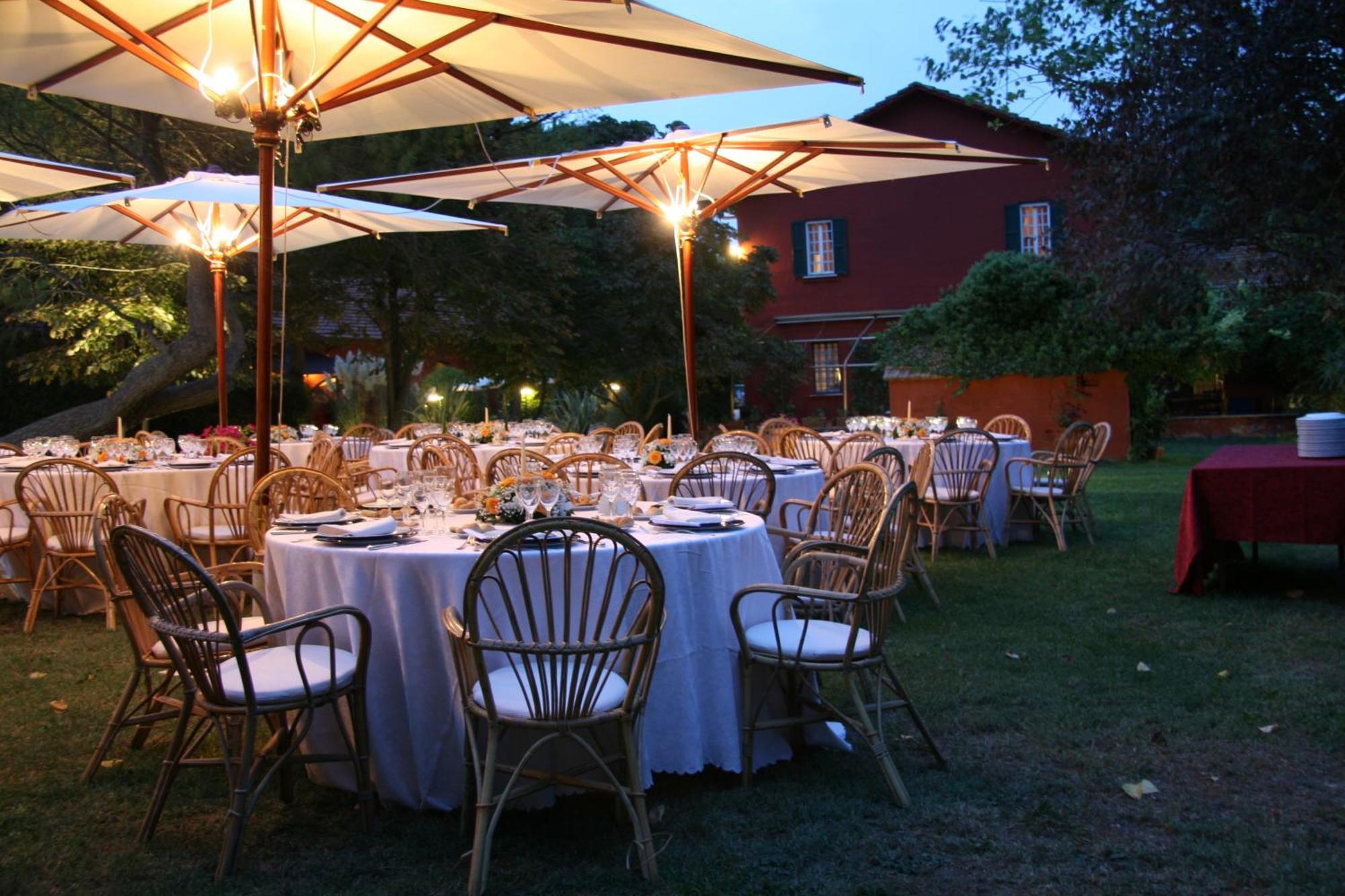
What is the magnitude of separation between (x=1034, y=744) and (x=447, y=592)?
216 centimetres

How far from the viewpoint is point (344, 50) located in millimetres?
4293

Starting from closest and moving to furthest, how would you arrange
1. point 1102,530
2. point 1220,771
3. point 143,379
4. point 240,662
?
point 240,662 < point 1220,771 < point 1102,530 < point 143,379

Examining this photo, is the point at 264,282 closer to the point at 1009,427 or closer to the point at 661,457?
the point at 661,457

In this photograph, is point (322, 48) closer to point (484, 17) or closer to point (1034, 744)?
point (484, 17)

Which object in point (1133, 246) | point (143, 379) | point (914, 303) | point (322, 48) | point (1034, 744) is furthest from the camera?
point (914, 303)

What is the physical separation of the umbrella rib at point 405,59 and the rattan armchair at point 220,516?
214 cm

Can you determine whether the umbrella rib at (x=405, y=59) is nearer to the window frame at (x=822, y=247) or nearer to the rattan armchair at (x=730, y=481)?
the rattan armchair at (x=730, y=481)

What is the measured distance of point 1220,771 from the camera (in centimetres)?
362

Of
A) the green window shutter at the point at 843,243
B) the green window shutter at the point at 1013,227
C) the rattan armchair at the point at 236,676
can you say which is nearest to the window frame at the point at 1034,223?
the green window shutter at the point at 1013,227

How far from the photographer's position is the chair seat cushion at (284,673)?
309 centimetres

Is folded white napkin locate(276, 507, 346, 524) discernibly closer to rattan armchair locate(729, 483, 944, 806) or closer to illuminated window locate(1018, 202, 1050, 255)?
rattan armchair locate(729, 483, 944, 806)

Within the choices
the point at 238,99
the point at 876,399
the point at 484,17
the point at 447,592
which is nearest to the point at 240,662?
the point at 447,592

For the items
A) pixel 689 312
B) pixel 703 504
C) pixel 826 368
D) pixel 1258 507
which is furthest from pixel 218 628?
pixel 826 368

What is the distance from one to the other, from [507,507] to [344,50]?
2023mm
